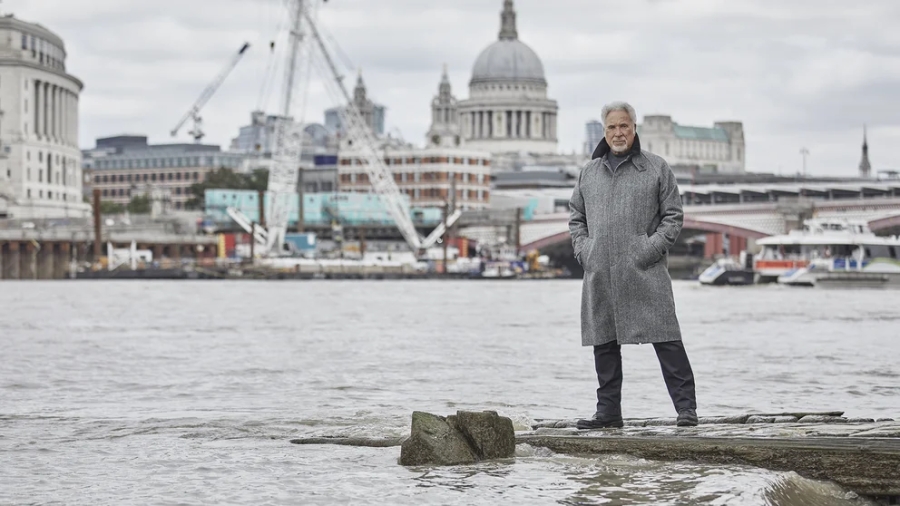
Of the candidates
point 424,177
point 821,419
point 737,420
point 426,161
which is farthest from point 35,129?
point 821,419

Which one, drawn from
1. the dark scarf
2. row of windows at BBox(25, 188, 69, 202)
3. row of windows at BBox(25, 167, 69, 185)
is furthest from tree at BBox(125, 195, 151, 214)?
the dark scarf

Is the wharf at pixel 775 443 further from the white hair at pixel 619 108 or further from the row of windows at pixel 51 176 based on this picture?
the row of windows at pixel 51 176

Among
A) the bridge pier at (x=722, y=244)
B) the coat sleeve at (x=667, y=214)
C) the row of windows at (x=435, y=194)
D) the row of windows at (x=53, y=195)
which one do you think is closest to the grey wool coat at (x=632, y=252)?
the coat sleeve at (x=667, y=214)

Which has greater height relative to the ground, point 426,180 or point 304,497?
point 426,180

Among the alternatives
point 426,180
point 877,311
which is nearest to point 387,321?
point 877,311

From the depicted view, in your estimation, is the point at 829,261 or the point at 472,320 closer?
the point at 472,320

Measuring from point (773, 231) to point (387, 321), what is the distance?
80.7 metres

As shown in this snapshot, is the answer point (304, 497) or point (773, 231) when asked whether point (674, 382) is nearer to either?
point (304, 497)

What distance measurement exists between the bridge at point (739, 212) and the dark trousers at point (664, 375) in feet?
285

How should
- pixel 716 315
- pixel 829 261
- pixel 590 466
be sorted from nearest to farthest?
pixel 590 466, pixel 716 315, pixel 829 261

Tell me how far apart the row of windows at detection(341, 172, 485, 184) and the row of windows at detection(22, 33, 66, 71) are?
89.7 feet

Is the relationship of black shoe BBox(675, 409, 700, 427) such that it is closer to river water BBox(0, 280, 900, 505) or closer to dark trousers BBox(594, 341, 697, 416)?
dark trousers BBox(594, 341, 697, 416)

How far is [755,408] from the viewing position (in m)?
14.0

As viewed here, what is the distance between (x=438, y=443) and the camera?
9.31 meters
